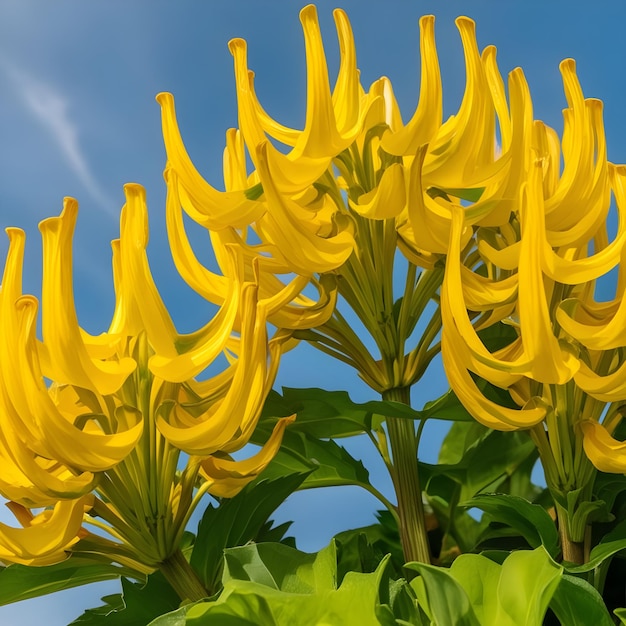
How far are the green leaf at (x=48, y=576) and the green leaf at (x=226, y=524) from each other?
0.05 meters

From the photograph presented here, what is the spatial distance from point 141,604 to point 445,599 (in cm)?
17

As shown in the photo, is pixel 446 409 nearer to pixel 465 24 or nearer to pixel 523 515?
pixel 523 515

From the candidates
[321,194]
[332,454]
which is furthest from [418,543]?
[321,194]

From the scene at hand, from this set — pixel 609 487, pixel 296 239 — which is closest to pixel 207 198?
pixel 296 239

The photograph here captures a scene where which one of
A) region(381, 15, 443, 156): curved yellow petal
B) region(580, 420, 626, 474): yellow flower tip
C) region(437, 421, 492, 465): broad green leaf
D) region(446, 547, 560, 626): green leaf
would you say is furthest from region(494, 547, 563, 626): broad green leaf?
region(437, 421, 492, 465): broad green leaf

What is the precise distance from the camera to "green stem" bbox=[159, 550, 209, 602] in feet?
1.40

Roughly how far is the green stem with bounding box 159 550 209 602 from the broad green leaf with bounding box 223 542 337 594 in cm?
5

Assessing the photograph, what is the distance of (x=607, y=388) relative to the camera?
1.34ft

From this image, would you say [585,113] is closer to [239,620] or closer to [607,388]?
[607,388]

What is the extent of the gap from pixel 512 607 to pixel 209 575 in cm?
18

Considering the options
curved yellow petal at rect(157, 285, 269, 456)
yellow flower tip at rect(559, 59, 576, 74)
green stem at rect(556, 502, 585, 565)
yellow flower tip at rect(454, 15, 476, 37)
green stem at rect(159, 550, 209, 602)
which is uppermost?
yellow flower tip at rect(454, 15, 476, 37)

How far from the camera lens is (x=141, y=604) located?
42 centimetres

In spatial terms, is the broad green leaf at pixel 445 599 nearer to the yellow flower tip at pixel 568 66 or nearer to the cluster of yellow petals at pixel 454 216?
the cluster of yellow petals at pixel 454 216

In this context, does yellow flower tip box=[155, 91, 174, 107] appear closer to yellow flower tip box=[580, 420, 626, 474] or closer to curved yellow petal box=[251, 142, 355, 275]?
curved yellow petal box=[251, 142, 355, 275]
